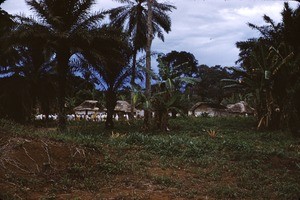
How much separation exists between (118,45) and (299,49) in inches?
356

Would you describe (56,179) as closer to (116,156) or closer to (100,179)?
(100,179)

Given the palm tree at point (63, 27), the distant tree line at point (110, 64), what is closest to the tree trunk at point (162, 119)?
the distant tree line at point (110, 64)

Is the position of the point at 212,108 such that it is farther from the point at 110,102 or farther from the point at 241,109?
the point at 110,102

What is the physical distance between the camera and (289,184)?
773cm

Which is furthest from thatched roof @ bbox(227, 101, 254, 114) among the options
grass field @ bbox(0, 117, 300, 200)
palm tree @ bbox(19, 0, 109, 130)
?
grass field @ bbox(0, 117, 300, 200)

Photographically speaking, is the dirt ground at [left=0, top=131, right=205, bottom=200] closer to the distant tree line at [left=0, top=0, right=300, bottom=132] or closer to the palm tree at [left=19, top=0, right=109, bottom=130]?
the distant tree line at [left=0, top=0, right=300, bottom=132]

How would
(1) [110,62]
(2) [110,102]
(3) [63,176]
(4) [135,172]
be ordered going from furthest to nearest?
(2) [110,102]
(1) [110,62]
(4) [135,172]
(3) [63,176]

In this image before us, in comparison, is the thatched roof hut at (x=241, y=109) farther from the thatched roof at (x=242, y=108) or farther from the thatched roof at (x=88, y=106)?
the thatched roof at (x=88, y=106)

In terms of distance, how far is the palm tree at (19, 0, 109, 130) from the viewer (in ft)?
50.5

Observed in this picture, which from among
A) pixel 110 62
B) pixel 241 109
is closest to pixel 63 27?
pixel 110 62

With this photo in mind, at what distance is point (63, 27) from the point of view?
1584 centimetres

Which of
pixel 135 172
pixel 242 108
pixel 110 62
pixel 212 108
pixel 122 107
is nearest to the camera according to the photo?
pixel 135 172

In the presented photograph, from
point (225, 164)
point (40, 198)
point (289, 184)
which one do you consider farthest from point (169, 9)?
point (40, 198)

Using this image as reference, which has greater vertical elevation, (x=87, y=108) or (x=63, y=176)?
(x=87, y=108)
